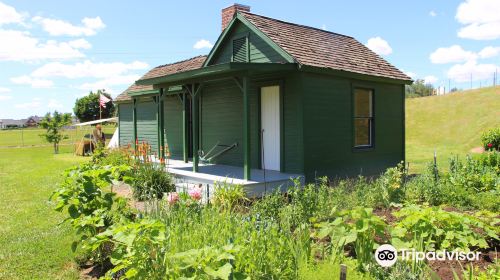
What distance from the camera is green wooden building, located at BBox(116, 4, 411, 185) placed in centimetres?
916

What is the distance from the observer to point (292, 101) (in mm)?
9352

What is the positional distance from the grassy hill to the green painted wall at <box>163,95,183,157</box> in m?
15.5

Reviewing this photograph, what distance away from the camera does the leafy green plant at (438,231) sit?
3.70 meters

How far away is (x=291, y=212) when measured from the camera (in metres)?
4.77

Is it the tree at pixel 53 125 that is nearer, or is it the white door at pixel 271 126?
the white door at pixel 271 126

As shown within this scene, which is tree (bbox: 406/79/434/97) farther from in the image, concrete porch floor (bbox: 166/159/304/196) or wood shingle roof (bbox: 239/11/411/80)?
concrete porch floor (bbox: 166/159/304/196)

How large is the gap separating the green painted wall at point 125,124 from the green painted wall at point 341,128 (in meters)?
11.4

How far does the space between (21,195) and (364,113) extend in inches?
370

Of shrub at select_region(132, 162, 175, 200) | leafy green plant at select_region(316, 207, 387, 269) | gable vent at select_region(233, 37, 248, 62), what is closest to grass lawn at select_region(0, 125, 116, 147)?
gable vent at select_region(233, 37, 248, 62)

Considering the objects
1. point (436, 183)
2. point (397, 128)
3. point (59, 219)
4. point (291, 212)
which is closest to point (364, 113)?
point (397, 128)

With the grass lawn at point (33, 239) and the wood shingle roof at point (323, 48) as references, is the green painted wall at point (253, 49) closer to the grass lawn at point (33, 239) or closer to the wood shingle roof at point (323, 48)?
the wood shingle roof at point (323, 48)

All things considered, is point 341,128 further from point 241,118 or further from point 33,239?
point 33,239

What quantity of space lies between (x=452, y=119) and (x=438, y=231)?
31.5 metres

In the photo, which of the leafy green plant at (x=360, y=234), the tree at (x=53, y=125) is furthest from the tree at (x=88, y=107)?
the leafy green plant at (x=360, y=234)
